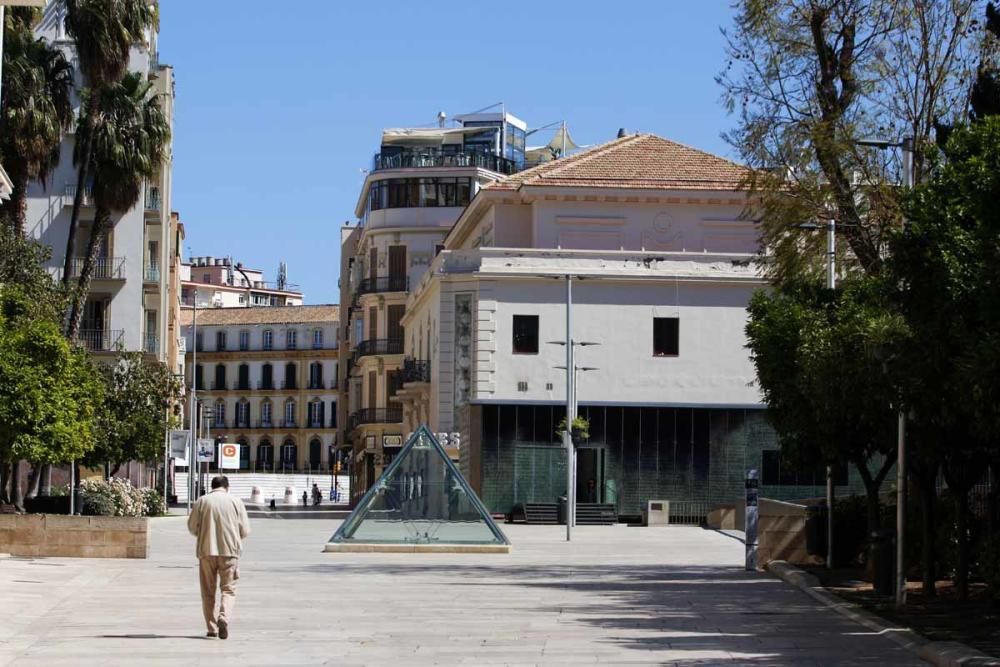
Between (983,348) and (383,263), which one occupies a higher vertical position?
(383,263)

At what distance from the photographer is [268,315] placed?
139 m

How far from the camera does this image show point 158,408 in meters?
55.2

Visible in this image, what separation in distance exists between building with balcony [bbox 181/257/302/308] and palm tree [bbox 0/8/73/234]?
328ft

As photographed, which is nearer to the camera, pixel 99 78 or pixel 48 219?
pixel 99 78

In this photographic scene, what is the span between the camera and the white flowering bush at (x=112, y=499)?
4162cm

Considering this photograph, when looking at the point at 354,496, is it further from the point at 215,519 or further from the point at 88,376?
the point at 215,519

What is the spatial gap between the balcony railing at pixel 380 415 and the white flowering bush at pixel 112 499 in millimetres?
19860

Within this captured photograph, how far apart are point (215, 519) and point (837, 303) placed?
12848mm

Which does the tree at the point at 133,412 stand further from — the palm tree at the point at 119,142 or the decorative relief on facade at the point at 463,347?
the decorative relief on facade at the point at 463,347

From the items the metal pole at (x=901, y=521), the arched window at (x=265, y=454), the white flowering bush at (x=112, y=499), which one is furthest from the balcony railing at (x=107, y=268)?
the arched window at (x=265, y=454)

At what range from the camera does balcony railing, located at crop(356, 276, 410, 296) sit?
261ft

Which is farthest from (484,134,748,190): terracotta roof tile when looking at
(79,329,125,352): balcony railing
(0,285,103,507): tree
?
(0,285,103,507): tree

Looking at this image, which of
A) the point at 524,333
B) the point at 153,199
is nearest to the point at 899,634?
the point at 524,333

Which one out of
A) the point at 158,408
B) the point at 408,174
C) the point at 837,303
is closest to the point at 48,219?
the point at 158,408
